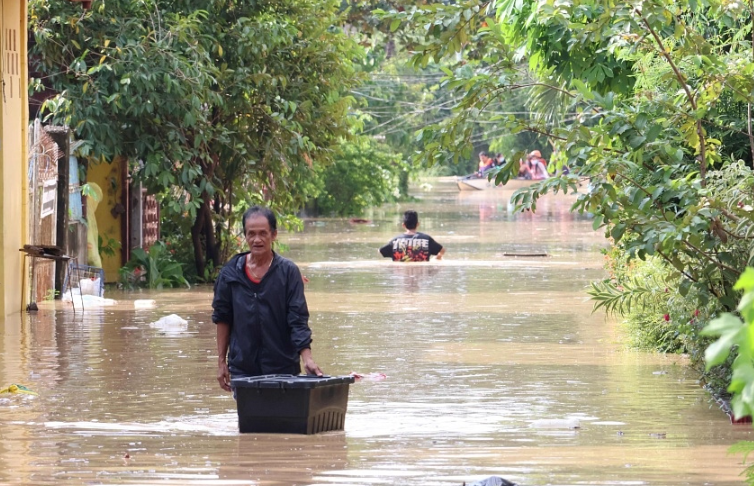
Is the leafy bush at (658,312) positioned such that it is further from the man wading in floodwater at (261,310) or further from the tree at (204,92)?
the tree at (204,92)

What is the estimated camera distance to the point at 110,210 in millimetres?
20797

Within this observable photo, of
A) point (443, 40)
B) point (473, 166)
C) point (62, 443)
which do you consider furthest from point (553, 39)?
point (473, 166)

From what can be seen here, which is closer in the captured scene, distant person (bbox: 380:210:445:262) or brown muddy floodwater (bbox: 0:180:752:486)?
brown muddy floodwater (bbox: 0:180:752:486)

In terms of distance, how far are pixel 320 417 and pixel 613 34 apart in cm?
326

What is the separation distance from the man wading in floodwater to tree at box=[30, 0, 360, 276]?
1021 cm

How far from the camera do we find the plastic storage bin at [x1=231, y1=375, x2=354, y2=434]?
26.3ft

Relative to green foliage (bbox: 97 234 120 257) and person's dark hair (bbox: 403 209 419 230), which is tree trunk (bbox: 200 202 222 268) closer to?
green foliage (bbox: 97 234 120 257)

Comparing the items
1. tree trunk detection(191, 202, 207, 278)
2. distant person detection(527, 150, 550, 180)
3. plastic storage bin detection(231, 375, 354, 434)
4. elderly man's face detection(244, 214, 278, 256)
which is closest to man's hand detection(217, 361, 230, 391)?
plastic storage bin detection(231, 375, 354, 434)

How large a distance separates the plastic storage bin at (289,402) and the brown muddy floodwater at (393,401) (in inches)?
3.6

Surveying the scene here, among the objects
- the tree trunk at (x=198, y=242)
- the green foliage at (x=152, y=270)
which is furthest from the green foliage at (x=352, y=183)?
the green foliage at (x=152, y=270)

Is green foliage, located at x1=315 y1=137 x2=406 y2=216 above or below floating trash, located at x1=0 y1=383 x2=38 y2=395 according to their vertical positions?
above

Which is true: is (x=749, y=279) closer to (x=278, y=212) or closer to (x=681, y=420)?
(x=681, y=420)

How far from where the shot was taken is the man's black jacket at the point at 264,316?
8180 millimetres

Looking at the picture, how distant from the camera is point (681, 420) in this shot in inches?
366
